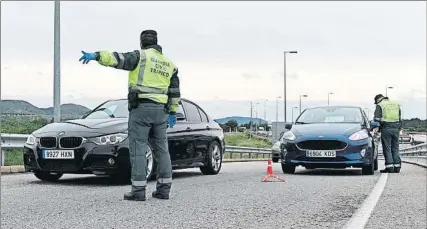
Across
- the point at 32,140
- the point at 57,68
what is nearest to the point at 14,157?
the point at 57,68

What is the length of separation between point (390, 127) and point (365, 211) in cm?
750

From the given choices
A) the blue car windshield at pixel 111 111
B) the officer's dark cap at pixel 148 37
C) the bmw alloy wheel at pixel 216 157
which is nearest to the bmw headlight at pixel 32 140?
the blue car windshield at pixel 111 111

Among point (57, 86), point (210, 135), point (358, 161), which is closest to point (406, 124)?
point (358, 161)

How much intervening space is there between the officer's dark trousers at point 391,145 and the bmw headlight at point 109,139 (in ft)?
21.7

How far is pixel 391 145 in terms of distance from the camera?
13523mm

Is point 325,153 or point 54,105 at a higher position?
point 54,105

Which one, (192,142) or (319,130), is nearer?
(192,142)

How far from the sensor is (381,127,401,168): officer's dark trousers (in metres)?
13.4

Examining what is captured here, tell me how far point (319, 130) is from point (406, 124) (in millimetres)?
3513

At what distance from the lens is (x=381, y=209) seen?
6.59 metres

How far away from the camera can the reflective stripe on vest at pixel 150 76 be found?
6.94m

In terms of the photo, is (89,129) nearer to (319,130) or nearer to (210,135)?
(210,135)

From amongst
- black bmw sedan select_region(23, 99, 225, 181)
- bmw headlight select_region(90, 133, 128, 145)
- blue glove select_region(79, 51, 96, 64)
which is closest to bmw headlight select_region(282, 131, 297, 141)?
black bmw sedan select_region(23, 99, 225, 181)

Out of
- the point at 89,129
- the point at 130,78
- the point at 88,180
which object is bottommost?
the point at 88,180
